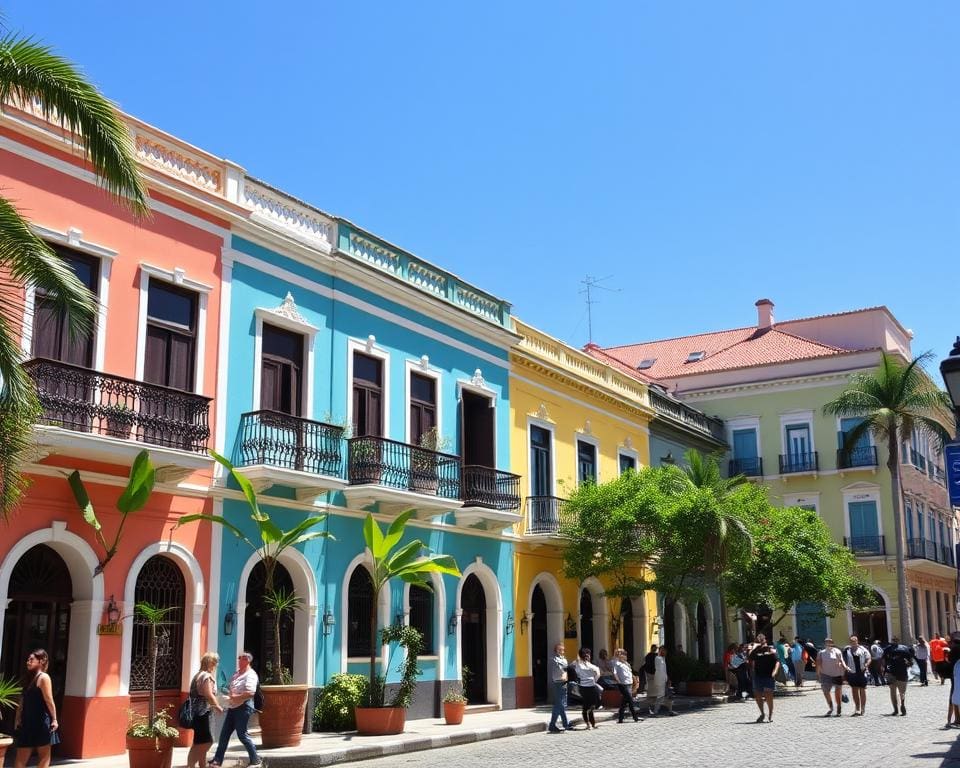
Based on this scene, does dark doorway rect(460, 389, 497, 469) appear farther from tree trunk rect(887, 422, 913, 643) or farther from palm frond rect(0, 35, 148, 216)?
tree trunk rect(887, 422, 913, 643)

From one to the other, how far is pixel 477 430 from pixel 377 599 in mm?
6763

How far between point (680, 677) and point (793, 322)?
23.3m

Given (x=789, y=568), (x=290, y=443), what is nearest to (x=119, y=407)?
(x=290, y=443)

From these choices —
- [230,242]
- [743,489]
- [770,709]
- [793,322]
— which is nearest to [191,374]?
[230,242]

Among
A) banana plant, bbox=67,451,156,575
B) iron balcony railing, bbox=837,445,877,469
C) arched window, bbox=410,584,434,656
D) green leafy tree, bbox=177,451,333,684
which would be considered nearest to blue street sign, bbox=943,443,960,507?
green leafy tree, bbox=177,451,333,684

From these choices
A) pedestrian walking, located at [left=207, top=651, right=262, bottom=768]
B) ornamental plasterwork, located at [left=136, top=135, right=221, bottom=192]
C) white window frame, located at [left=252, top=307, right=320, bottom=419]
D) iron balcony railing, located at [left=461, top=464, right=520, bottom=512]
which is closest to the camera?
pedestrian walking, located at [left=207, top=651, right=262, bottom=768]

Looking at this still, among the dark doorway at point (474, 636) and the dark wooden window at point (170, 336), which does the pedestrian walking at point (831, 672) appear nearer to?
the dark doorway at point (474, 636)

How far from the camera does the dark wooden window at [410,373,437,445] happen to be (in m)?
22.7

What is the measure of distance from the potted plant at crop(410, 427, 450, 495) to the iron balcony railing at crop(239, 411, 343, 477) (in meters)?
1.86

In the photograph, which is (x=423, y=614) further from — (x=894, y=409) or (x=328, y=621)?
(x=894, y=409)

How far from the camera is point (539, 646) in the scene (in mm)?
26281

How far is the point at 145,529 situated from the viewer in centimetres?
1627

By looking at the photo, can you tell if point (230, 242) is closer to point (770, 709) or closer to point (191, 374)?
point (191, 374)

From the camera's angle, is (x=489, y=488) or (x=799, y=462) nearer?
(x=489, y=488)
